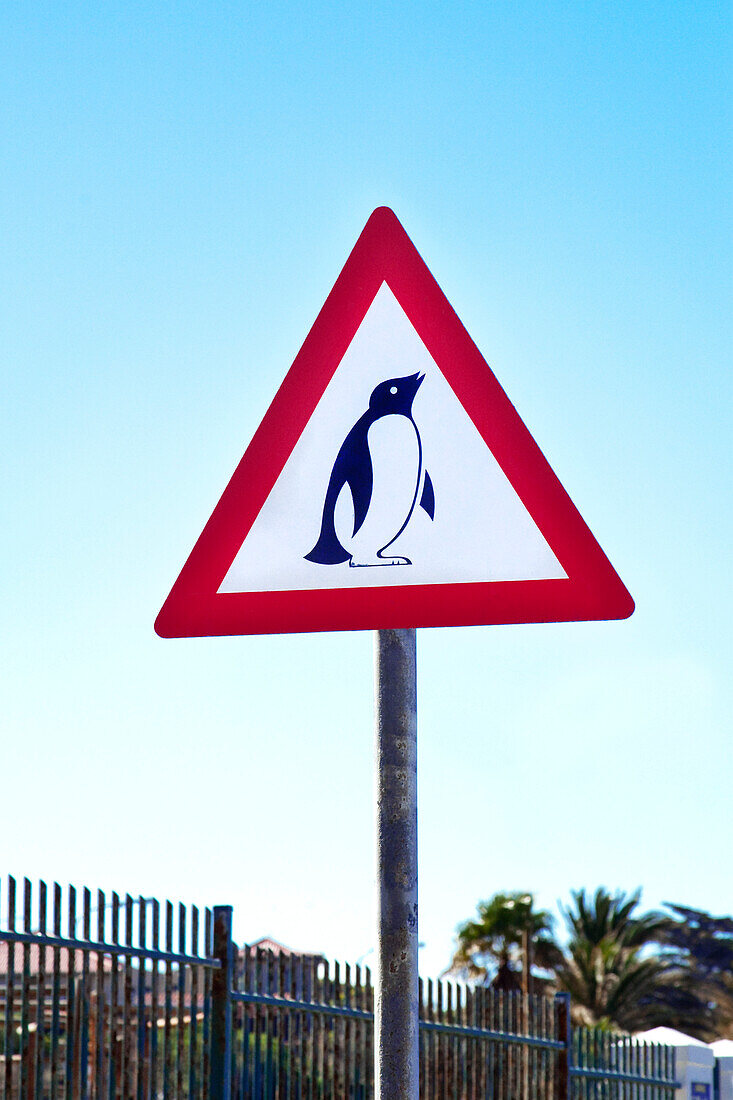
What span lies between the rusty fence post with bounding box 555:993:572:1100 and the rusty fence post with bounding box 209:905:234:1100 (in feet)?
12.7

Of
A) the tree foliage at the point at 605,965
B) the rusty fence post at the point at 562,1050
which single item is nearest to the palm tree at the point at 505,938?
the tree foliage at the point at 605,965

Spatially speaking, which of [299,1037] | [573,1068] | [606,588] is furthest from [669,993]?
[606,588]

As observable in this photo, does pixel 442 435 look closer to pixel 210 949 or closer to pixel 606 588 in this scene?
pixel 606 588

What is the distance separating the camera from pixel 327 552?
235 cm

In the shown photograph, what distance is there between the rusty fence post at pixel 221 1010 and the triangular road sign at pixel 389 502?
3.93 meters

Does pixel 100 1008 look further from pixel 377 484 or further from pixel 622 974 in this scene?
pixel 622 974

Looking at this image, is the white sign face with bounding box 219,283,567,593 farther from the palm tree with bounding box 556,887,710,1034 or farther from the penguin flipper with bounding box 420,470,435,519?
the palm tree with bounding box 556,887,710,1034

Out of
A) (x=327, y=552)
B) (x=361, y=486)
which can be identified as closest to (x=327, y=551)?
(x=327, y=552)

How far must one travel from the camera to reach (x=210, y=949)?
610cm

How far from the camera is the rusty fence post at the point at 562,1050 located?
9242mm

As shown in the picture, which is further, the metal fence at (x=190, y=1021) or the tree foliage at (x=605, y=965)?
the tree foliage at (x=605, y=965)

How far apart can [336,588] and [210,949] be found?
13.8 ft

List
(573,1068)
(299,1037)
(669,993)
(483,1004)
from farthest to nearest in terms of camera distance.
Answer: (669,993), (573,1068), (483,1004), (299,1037)

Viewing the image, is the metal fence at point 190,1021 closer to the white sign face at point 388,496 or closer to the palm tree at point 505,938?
the white sign face at point 388,496
